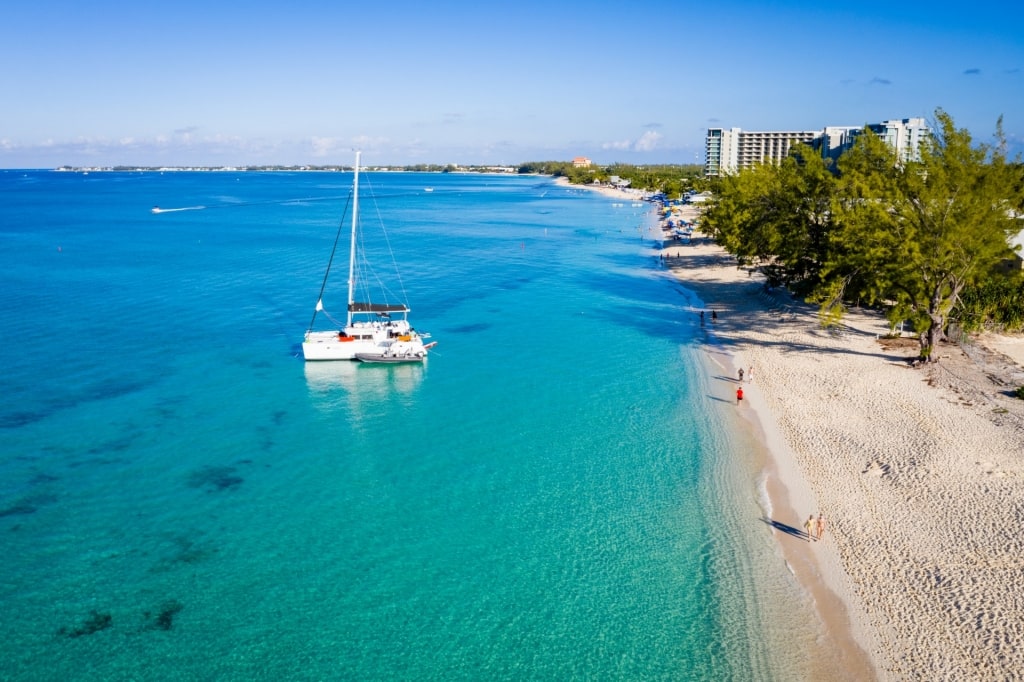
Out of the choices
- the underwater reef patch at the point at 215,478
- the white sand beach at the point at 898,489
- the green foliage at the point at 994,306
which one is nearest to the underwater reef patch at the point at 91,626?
the underwater reef patch at the point at 215,478

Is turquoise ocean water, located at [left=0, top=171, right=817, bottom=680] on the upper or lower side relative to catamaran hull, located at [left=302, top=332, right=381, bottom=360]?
lower

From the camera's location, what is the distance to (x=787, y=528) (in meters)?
26.0

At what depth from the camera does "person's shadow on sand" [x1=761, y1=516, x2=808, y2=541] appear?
2548 cm

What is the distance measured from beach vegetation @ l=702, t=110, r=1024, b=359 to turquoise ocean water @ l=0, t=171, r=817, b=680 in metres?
11.5

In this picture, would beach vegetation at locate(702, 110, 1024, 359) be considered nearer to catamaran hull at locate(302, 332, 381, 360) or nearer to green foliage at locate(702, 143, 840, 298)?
green foliage at locate(702, 143, 840, 298)

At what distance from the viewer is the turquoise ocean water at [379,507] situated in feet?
67.2

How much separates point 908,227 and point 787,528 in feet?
77.5

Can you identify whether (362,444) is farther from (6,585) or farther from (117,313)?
(117,313)

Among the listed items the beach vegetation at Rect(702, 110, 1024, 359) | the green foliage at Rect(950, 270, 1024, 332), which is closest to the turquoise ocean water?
the beach vegetation at Rect(702, 110, 1024, 359)

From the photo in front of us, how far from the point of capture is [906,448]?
31.2m

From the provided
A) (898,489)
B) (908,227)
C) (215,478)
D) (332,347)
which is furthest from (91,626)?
(908,227)

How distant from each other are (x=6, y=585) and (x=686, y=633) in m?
22.3

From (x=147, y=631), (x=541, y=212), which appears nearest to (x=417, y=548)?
(x=147, y=631)

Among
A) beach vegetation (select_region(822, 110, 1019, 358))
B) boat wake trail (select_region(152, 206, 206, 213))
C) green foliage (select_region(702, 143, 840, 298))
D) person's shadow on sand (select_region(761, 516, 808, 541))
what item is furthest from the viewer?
boat wake trail (select_region(152, 206, 206, 213))
